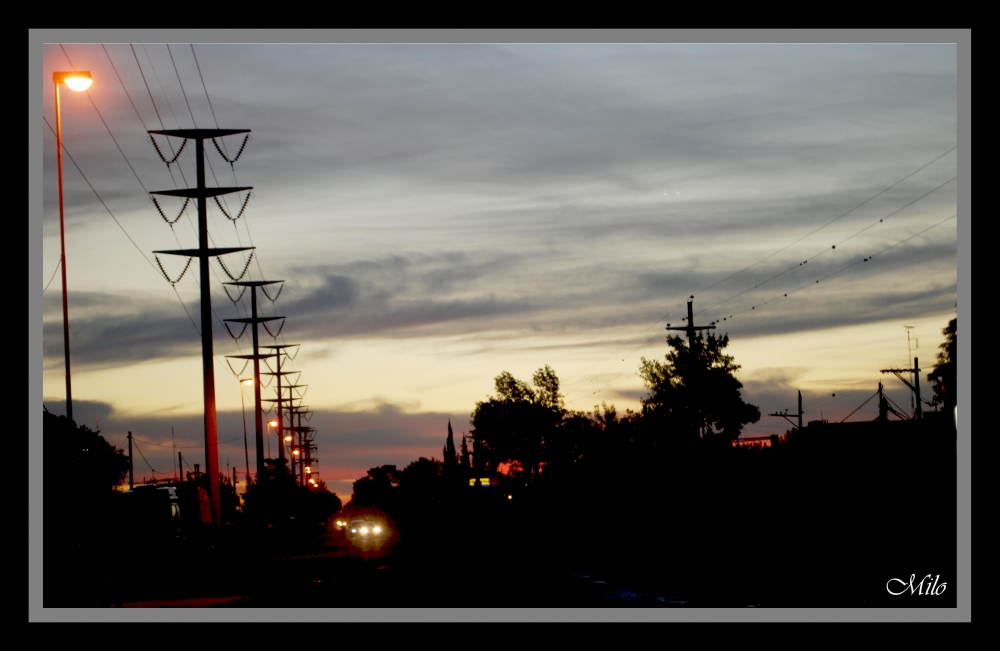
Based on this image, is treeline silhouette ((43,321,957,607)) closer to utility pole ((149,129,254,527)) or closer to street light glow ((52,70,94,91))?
utility pole ((149,129,254,527))

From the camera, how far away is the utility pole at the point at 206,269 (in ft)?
128

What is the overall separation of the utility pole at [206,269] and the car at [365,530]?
2090 cm

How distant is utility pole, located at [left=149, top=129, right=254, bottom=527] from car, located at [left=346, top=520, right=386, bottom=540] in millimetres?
20897

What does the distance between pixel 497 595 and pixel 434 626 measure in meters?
11.5

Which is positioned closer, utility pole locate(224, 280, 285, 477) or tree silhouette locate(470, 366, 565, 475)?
utility pole locate(224, 280, 285, 477)

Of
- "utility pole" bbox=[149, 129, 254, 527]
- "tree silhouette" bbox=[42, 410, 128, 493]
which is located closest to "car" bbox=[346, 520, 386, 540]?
"tree silhouette" bbox=[42, 410, 128, 493]

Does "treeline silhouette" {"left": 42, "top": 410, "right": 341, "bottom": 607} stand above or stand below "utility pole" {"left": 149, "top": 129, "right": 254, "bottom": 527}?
below

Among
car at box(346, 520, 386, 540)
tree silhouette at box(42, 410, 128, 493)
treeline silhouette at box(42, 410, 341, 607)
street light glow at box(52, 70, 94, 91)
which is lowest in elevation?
car at box(346, 520, 386, 540)

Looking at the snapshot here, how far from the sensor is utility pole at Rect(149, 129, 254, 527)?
39.0m

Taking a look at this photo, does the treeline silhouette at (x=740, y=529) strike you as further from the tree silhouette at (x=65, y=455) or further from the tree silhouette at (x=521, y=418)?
the tree silhouette at (x=521, y=418)

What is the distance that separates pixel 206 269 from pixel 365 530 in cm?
2640

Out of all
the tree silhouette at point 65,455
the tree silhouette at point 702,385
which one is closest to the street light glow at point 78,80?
the tree silhouette at point 65,455

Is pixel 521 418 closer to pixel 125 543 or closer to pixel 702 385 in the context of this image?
pixel 702 385
